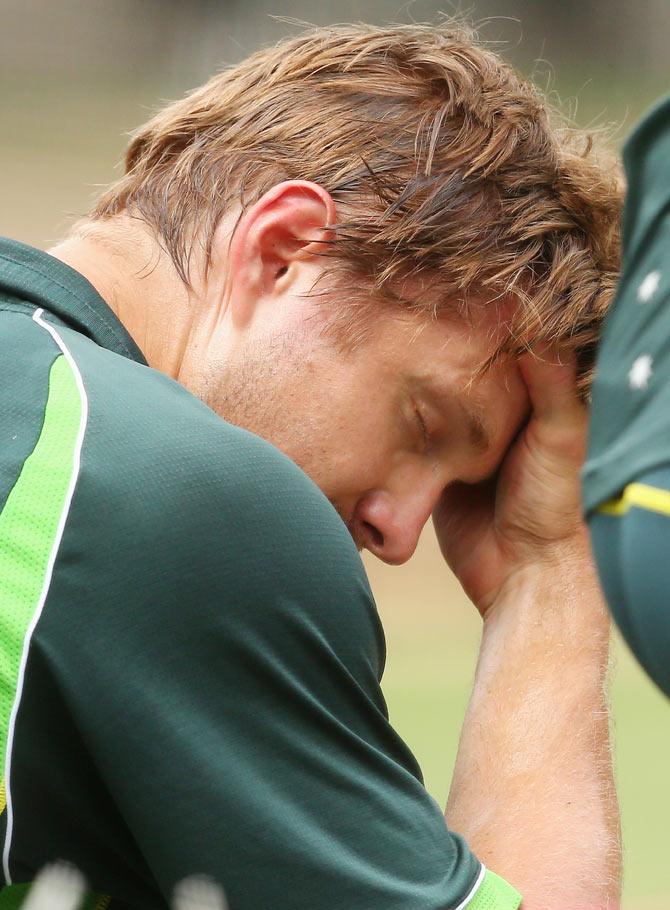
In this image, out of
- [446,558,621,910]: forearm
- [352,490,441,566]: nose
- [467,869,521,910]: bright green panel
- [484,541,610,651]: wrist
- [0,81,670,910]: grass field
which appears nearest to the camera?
[467,869,521,910]: bright green panel

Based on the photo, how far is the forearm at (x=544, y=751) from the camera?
1.31m

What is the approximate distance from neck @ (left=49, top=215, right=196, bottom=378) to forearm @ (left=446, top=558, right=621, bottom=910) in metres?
0.53

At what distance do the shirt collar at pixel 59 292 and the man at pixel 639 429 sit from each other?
28.4 inches

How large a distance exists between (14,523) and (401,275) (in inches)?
24.3

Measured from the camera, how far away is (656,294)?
1.68 ft

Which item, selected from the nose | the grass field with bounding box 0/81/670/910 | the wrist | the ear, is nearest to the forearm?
the wrist

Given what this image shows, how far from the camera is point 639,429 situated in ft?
1.62

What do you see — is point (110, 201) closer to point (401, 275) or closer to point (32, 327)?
point (401, 275)

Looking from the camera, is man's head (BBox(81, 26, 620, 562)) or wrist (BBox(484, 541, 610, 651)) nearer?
man's head (BBox(81, 26, 620, 562))

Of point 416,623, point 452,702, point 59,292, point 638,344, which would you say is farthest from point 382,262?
point 416,623

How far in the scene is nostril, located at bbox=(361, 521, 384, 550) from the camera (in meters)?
1.49

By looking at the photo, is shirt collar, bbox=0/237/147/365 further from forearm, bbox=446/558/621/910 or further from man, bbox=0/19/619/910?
forearm, bbox=446/558/621/910

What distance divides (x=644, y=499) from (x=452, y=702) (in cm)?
337

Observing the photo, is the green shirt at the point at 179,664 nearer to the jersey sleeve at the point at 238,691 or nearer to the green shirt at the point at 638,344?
the jersey sleeve at the point at 238,691
